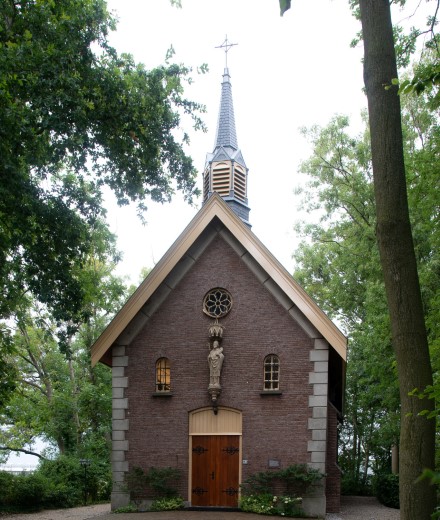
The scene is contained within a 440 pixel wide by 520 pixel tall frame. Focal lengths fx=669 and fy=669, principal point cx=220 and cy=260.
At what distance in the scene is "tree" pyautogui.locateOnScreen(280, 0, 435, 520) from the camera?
617cm

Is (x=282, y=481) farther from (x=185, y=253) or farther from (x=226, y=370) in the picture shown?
(x=185, y=253)

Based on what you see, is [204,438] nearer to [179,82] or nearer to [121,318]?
[121,318]

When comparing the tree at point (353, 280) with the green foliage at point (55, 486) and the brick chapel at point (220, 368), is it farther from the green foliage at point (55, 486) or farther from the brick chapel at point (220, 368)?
the green foliage at point (55, 486)

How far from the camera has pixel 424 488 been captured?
6.12 meters

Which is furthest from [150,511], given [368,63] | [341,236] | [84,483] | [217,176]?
[341,236]

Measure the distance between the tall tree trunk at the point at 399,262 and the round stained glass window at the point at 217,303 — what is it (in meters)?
12.4

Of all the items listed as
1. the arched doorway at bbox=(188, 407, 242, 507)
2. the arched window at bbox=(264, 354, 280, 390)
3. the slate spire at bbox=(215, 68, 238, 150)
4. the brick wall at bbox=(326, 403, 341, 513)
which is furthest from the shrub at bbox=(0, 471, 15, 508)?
the slate spire at bbox=(215, 68, 238, 150)

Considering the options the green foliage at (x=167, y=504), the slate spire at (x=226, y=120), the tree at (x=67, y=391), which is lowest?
the green foliage at (x=167, y=504)

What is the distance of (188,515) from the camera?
16.4m

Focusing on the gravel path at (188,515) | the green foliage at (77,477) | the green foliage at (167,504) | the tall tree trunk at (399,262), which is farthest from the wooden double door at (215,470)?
the tall tree trunk at (399,262)

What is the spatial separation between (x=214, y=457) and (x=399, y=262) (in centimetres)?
1306

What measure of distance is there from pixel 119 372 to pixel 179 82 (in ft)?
27.4

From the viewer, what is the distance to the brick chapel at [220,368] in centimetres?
1794

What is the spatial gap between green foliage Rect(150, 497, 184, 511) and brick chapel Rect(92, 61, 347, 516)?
0.30 meters
